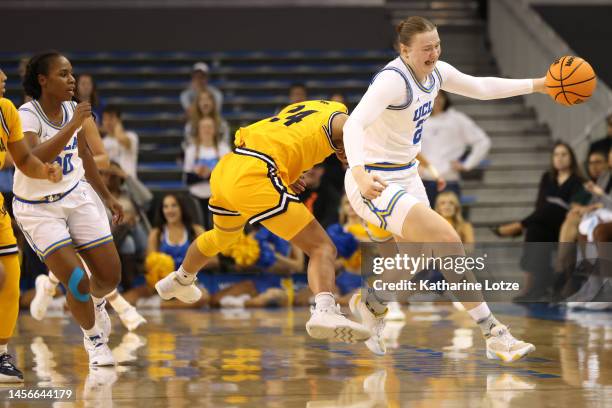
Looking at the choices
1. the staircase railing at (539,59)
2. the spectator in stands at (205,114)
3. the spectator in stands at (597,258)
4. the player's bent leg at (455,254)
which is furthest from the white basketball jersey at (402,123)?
the staircase railing at (539,59)

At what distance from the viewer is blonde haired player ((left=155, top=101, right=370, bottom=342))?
18.6 feet

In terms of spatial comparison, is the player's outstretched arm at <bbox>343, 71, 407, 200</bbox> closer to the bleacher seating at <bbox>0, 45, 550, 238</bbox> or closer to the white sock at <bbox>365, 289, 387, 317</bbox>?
the white sock at <bbox>365, 289, 387, 317</bbox>

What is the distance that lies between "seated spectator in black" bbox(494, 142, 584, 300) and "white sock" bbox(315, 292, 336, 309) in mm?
5071

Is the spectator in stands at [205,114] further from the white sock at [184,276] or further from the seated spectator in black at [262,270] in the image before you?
the white sock at [184,276]

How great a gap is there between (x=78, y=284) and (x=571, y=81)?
3.02 metres

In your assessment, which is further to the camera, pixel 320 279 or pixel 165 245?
pixel 165 245

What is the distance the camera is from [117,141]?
11.3 m

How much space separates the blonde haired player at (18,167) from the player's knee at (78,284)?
0.31 m

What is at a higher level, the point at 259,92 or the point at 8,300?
the point at 259,92

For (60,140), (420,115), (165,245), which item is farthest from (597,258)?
(60,140)

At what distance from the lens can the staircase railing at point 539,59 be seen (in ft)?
42.7

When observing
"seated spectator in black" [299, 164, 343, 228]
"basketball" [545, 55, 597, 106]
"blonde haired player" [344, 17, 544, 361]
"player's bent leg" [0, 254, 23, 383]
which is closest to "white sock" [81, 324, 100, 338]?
"player's bent leg" [0, 254, 23, 383]

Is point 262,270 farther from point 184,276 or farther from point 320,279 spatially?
point 320,279

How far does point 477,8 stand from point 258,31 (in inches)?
150
